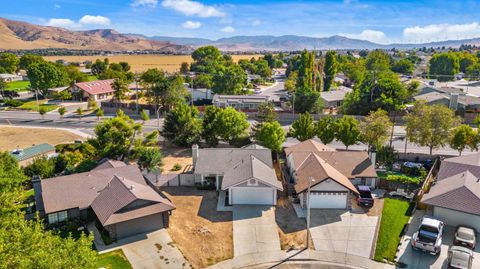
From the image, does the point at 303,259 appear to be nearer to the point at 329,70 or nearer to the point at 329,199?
the point at 329,199

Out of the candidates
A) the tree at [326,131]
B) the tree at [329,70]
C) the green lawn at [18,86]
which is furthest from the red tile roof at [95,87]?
the tree at [326,131]

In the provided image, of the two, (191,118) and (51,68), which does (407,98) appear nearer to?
(191,118)

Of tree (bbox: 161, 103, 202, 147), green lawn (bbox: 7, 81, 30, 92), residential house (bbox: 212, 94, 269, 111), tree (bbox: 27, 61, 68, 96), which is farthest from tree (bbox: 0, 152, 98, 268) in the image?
green lawn (bbox: 7, 81, 30, 92)

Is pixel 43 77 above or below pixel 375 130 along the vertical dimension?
above

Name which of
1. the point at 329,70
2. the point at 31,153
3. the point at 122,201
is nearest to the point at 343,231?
the point at 122,201

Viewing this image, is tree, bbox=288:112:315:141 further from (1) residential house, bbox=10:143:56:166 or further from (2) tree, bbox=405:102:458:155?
(1) residential house, bbox=10:143:56:166
